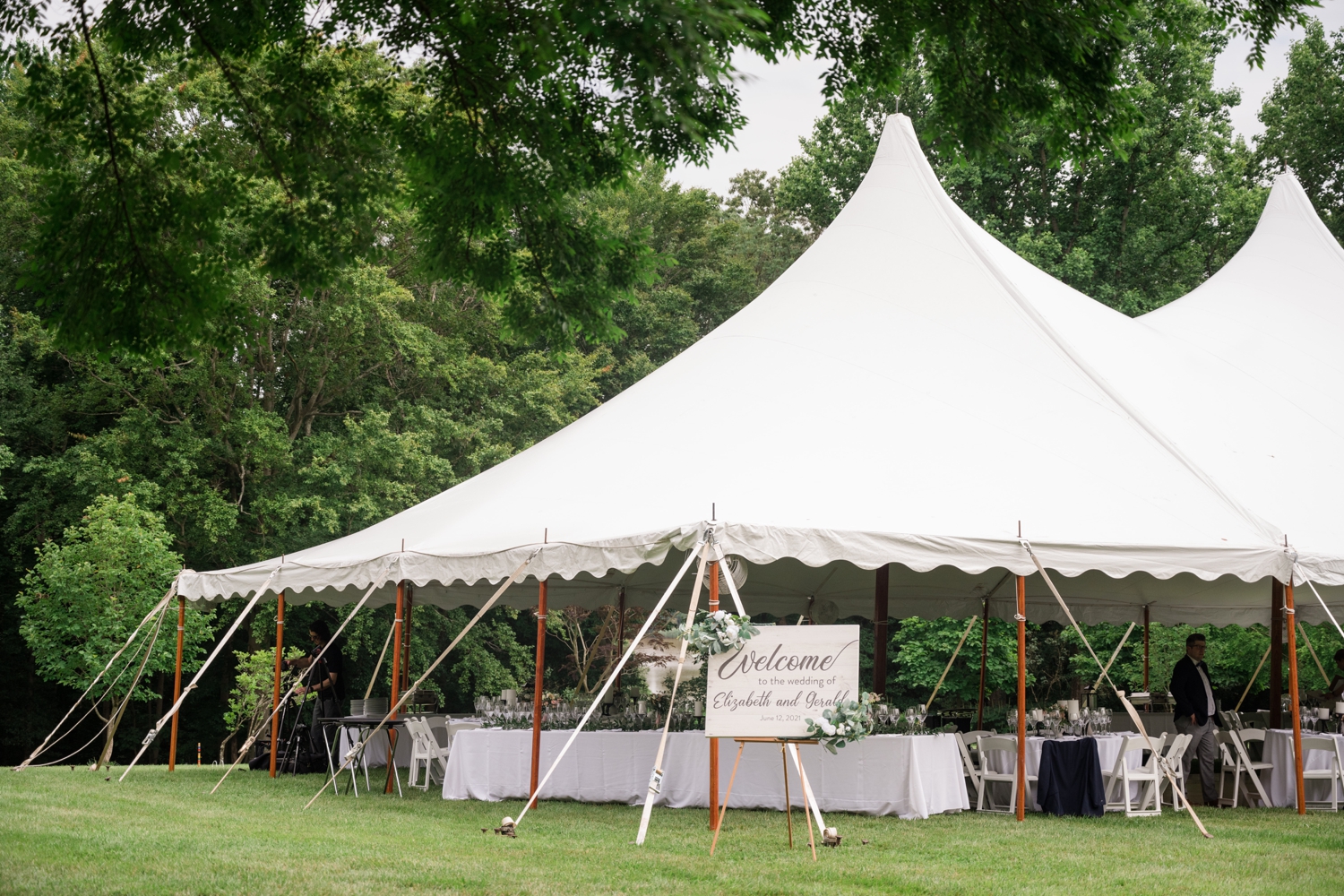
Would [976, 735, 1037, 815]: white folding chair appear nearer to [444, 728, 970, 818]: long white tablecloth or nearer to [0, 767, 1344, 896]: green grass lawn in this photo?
[444, 728, 970, 818]: long white tablecloth

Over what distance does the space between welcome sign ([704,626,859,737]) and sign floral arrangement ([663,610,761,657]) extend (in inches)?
2.1

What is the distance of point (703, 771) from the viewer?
9.41 metres

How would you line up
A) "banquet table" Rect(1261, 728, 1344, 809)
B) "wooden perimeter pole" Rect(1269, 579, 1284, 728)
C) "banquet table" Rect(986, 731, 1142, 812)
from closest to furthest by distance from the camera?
1. "banquet table" Rect(986, 731, 1142, 812)
2. "banquet table" Rect(1261, 728, 1344, 809)
3. "wooden perimeter pole" Rect(1269, 579, 1284, 728)

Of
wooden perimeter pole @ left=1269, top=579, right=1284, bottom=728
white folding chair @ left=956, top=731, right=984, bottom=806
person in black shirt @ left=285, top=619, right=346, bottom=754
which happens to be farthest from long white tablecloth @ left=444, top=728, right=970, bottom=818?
wooden perimeter pole @ left=1269, top=579, right=1284, bottom=728

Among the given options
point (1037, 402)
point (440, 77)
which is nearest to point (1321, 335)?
point (1037, 402)

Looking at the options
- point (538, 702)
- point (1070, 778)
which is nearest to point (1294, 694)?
point (1070, 778)

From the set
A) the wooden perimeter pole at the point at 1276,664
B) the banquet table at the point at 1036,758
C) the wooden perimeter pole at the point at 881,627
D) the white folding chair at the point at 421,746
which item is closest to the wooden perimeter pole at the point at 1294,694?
the banquet table at the point at 1036,758

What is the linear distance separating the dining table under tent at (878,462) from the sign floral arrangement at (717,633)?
1006 mm

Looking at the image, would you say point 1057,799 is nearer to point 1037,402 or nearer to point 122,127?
point 1037,402

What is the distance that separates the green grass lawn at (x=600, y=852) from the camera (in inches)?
234

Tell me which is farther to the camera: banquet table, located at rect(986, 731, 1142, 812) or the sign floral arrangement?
banquet table, located at rect(986, 731, 1142, 812)

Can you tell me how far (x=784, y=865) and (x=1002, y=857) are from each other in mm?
1304

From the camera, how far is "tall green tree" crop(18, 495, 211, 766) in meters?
17.0

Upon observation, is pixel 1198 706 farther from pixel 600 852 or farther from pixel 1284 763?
pixel 600 852
